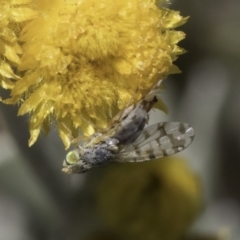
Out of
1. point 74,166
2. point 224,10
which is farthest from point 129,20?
point 224,10

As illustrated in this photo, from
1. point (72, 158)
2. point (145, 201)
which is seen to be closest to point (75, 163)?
point (72, 158)

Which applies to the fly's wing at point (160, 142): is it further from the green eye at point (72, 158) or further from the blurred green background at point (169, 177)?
the blurred green background at point (169, 177)

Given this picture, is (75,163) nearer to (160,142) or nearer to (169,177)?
(160,142)

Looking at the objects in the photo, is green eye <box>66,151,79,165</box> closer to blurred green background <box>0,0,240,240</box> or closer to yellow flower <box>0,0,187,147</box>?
yellow flower <box>0,0,187,147</box>

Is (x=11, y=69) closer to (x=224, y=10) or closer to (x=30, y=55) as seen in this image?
(x=30, y=55)

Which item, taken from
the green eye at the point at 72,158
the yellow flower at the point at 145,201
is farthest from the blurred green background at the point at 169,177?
the green eye at the point at 72,158

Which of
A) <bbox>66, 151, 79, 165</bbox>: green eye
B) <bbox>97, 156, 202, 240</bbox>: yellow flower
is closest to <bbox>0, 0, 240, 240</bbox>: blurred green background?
<bbox>97, 156, 202, 240</bbox>: yellow flower

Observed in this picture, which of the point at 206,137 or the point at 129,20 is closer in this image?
the point at 129,20
